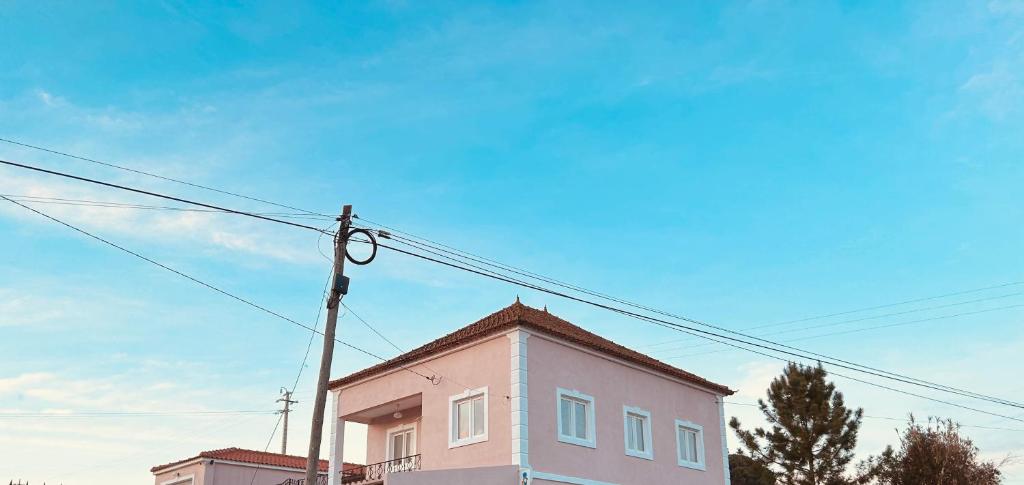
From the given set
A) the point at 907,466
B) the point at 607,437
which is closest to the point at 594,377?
the point at 607,437

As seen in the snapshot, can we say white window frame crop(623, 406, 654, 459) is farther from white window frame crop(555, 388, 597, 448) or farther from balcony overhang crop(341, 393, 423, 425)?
balcony overhang crop(341, 393, 423, 425)

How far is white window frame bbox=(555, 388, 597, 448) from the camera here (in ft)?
69.8

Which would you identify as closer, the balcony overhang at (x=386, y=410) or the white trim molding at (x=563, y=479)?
the white trim molding at (x=563, y=479)

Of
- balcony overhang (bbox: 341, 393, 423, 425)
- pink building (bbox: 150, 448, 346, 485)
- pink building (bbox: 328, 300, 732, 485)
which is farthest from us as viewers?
pink building (bbox: 150, 448, 346, 485)

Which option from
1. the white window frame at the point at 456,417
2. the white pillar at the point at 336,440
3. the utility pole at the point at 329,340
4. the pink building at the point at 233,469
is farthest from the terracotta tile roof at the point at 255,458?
the utility pole at the point at 329,340

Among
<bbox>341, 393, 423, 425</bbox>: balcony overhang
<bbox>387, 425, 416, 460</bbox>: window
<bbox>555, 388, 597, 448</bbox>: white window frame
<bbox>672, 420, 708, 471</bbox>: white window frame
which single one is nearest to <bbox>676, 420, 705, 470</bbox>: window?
<bbox>672, 420, 708, 471</bbox>: white window frame

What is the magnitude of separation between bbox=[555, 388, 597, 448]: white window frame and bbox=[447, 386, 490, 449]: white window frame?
176 centimetres

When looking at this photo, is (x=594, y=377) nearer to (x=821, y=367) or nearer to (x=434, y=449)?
(x=434, y=449)

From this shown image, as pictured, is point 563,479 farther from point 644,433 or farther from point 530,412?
point 644,433

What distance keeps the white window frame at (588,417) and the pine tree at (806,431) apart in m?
21.2

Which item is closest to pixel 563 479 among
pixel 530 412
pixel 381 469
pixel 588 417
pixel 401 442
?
pixel 530 412

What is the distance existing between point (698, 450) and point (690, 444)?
394 mm

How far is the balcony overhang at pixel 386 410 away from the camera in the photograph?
2431cm

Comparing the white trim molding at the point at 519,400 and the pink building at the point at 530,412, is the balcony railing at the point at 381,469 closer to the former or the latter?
the pink building at the point at 530,412
